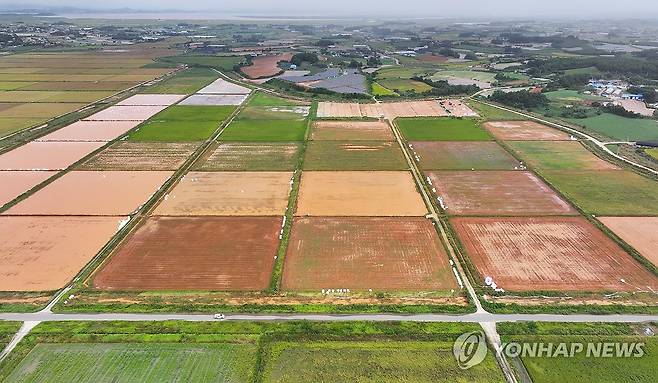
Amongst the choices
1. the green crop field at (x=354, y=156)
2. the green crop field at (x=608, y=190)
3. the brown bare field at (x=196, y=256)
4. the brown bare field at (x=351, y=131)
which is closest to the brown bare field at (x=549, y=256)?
the green crop field at (x=608, y=190)

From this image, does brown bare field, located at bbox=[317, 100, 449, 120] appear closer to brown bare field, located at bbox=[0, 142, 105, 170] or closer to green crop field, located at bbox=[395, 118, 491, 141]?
green crop field, located at bbox=[395, 118, 491, 141]

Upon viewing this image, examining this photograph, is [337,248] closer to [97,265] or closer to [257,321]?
[257,321]

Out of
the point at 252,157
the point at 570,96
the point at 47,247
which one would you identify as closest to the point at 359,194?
the point at 252,157

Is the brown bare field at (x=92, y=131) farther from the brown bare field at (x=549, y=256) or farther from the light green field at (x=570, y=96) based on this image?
the light green field at (x=570, y=96)

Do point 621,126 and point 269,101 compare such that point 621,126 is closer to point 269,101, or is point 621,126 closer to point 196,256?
point 269,101

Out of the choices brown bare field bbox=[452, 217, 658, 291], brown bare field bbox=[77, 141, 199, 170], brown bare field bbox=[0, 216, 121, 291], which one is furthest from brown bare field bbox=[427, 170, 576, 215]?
brown bare field bbox=[0, 216, 121, 291]
